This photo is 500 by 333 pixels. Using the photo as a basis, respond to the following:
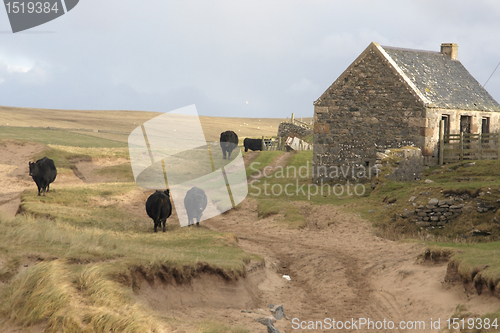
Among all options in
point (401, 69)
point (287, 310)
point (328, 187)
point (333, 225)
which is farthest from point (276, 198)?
point (287, 310)

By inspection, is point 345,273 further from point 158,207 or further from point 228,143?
point 228,143

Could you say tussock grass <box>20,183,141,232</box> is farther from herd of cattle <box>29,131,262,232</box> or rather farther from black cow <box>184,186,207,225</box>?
black cow <box>184,186,207,225</box>

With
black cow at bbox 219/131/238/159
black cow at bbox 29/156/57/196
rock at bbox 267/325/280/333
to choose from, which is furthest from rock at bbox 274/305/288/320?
black cow at bbox 219/131/238/159

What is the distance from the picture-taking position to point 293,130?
64.4 meters

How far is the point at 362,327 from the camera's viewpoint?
9.98 metres

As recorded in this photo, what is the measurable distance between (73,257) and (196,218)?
34.2ft

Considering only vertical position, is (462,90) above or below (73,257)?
above

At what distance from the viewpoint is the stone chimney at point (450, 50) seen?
35500mm

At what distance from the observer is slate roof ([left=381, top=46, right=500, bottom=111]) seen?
1128 inches

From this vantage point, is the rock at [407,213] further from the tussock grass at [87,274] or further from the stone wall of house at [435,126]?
the stone wall of house at [435,126]

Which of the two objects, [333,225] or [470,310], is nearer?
[470,310]

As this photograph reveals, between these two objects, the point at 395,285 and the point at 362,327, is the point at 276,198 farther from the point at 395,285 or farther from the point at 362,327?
the point at 362,327

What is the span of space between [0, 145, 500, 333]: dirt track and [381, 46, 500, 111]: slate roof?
1387cm

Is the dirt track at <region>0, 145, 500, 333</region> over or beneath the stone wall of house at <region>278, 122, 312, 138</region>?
beneath
